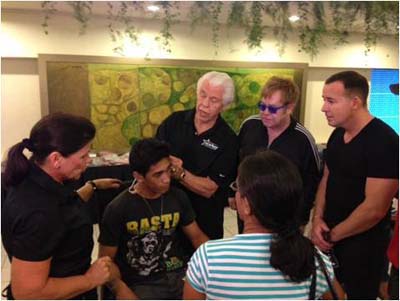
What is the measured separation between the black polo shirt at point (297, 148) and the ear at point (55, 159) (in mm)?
1170

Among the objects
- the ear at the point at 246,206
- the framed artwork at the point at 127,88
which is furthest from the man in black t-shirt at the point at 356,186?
the framed artwork at the point at 127,88

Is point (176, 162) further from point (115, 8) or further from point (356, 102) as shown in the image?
point (115, 8)

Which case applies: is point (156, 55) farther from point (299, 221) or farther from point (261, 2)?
point (299, 221)

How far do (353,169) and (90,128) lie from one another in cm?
128

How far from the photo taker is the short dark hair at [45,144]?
1.17 meters

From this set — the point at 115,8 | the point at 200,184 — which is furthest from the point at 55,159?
the point at 115,8

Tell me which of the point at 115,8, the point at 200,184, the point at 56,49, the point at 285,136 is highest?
the point at 115,8

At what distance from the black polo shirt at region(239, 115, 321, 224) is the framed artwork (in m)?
2.32

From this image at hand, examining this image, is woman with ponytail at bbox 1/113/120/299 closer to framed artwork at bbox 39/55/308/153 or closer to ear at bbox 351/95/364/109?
ear at bbox 351/95/364/109

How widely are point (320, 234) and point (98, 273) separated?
1209mm

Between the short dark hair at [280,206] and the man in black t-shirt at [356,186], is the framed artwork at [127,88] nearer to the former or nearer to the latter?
the man in black t-shirt at [356,186]

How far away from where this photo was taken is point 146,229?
1.73 metres

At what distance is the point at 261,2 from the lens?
2699 millimetres

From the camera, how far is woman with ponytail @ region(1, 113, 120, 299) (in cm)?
109
